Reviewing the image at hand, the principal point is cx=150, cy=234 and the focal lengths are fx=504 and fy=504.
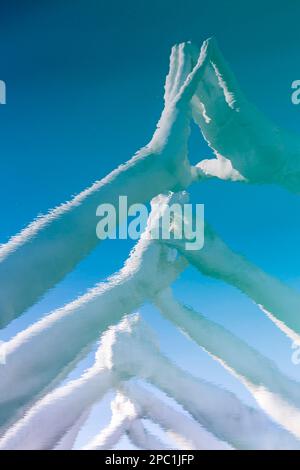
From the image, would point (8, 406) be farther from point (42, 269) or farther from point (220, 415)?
point (220, 415)

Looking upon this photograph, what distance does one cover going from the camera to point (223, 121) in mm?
4000

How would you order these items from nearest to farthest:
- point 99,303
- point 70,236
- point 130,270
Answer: point 70,236
point 99,303
point 130,270

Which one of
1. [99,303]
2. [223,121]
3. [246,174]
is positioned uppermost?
[223,121]

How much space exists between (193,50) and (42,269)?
2.32 metres

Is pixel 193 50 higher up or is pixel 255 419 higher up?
pixel 193 50

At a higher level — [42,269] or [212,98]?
[212,98]

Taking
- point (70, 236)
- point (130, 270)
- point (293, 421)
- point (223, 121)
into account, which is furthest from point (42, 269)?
point (293, 421)

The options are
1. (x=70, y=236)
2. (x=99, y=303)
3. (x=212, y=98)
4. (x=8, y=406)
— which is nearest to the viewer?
(x=8, y=406)

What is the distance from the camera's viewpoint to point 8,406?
2.40 metres

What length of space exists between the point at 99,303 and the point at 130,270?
65 cm

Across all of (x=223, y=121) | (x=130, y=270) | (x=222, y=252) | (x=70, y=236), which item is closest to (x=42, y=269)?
(x=70, y=236)

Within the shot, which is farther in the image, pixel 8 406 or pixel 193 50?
pixel 193 50
